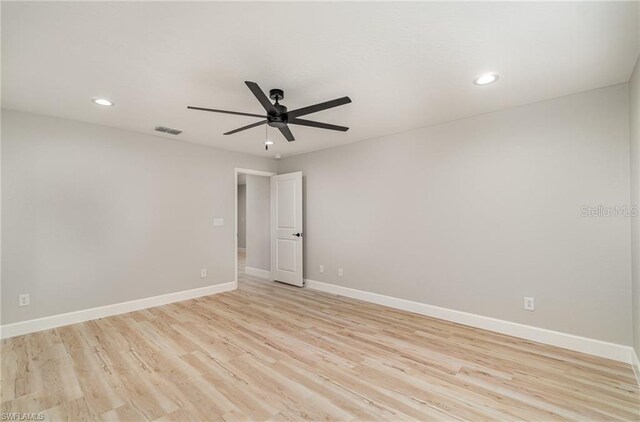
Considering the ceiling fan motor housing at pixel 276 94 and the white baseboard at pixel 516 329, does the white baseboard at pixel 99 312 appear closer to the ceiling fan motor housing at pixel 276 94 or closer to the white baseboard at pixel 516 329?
the white baseboard at pixel 516 329

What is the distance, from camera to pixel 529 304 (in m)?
3.01

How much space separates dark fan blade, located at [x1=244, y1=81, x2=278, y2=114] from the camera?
81.2 inches

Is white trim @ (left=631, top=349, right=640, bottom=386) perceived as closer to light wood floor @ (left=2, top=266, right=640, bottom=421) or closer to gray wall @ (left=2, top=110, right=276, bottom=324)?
light wood floor @ (left=2, top=266, right=640, bottom=421)

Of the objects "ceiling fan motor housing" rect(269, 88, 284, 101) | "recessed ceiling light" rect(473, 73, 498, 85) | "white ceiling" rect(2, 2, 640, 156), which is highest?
"white ceiling" rect(2, 2, 640, 156)

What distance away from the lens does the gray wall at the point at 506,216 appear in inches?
104

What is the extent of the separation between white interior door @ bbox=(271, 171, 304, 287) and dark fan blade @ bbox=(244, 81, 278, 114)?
9.14 ft

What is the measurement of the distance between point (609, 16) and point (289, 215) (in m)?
4.59

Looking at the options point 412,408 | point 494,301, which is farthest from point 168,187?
point 494,301

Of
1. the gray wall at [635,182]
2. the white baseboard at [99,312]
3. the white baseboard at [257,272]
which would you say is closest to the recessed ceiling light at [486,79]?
the gray wall at [635,182]

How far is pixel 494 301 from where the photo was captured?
10.6ft

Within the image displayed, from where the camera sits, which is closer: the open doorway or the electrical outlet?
the electrical outlet

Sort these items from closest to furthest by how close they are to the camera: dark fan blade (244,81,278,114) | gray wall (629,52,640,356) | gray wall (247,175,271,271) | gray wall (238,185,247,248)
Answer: dark fan blade (244,81,278,114) → gray wall (629,52,640,356) → gray wall (247,175,271,271) → gray wall (238,185,247,248)

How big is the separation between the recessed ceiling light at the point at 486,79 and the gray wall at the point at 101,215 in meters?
3.98

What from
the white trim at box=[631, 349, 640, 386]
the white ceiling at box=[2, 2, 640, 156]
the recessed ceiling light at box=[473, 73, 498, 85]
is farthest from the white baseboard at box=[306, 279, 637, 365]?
the recessed ceiling light at box=[473, 73, 498, 85]
